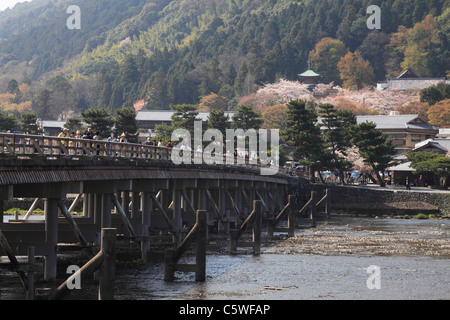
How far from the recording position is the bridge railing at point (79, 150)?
22.0m

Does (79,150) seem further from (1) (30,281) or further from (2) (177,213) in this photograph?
(2) (177,213)

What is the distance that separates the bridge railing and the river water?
4328 millimetres

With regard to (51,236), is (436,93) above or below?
above

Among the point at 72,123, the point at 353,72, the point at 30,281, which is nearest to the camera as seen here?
the point at 30,281

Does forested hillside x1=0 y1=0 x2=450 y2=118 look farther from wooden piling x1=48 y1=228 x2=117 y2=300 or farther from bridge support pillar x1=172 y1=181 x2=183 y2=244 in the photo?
wooden piling x1=48 y1=228 x2=117 y2=300

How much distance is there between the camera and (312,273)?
29875 millimetres

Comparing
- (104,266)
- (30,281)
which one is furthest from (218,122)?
(104,266)

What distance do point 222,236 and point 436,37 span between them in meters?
133

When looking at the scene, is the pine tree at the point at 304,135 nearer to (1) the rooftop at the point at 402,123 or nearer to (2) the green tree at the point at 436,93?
(1) the rooftop at the point at 402,123

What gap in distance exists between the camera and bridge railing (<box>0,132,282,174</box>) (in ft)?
72.3

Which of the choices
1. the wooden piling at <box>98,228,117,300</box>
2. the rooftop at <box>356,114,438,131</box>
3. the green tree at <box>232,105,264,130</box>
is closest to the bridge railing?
the wooden piling at <box>98,228,117,300</box>

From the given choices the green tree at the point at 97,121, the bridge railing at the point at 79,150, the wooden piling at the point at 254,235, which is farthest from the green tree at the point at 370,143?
the wooden piling at the point at 254,235

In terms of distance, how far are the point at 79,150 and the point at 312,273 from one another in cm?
997
